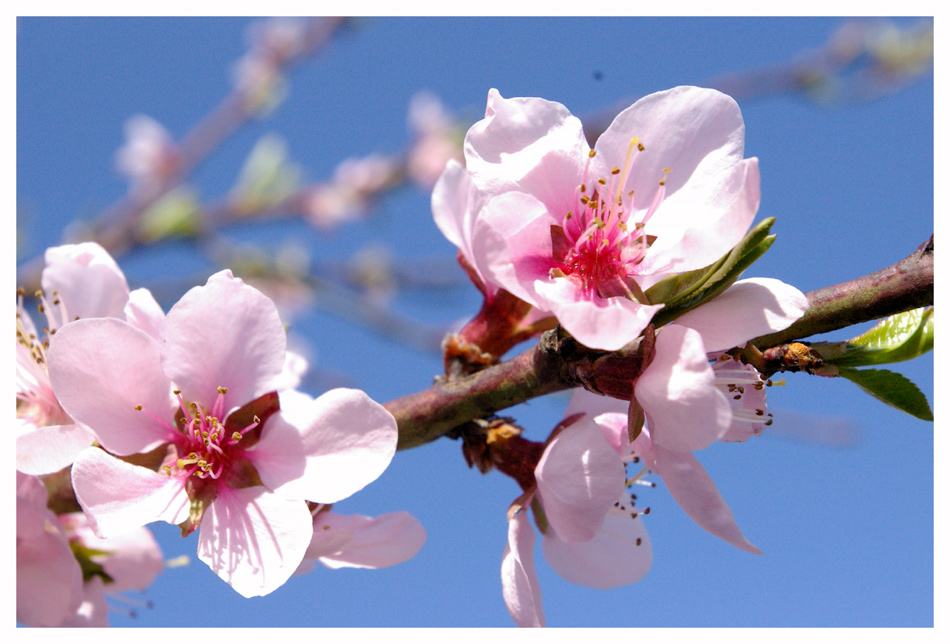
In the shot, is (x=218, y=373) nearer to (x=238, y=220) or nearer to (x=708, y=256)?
(x=708, y=256)

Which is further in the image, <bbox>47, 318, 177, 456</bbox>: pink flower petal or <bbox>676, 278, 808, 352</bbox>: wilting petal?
<bbox>47, 318, 177, 456</bbox>: pink flower petal

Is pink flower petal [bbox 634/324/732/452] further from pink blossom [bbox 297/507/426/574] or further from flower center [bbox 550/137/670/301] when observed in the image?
pink blossom [bbox 297/507/426/574]

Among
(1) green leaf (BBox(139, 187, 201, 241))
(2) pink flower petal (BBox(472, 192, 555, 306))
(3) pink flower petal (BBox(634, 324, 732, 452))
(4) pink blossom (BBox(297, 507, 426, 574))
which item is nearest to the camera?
(3) pink flower petal (BBox(634, 324, 732, 452))

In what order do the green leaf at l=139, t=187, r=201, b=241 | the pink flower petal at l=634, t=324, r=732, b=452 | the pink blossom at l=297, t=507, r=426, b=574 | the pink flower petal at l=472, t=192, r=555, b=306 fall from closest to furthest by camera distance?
the pink flower petal at l=634, t=324, r=732, b=452
the pink flower petal at l=472, t=192, r=555, b=306
the pink blossom at l=297, t=507, r=426, b=574
the green leaf at l=139, t=187, r=201, b=241

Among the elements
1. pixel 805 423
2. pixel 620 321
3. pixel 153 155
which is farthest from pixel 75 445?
pixel 153 155

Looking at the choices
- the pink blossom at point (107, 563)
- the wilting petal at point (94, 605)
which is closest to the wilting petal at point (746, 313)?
the pink blossom at point (107, 563)

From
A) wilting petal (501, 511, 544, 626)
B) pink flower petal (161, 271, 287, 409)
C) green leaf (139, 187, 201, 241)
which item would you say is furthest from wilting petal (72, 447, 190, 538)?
green leaf (139, 187, 201, 241)

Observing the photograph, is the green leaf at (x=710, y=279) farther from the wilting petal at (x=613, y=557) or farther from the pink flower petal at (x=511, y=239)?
the wilting petal at (x=613, y=557)
